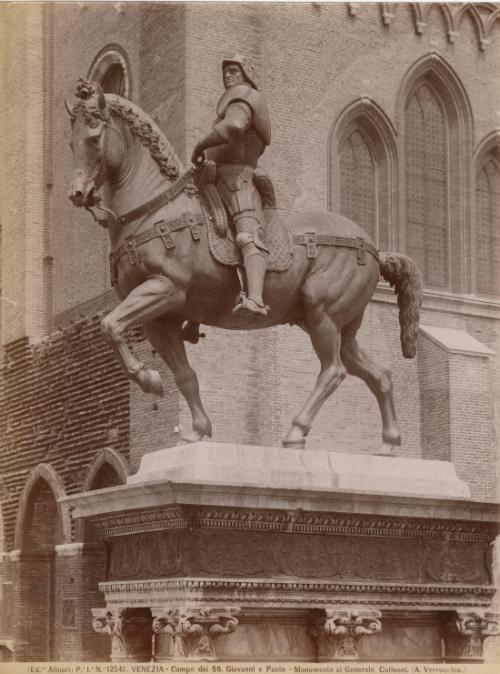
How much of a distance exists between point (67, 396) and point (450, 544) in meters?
15.4

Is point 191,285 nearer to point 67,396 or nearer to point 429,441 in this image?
point 429,441

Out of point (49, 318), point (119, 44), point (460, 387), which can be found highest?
point (119, 44)

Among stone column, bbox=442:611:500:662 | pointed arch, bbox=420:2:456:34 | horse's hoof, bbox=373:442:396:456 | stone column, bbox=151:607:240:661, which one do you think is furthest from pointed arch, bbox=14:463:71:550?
stone column, bbox=151:607:240:661

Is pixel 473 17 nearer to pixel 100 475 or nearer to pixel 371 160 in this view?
pixel 371 160

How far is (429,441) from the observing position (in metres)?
22.5

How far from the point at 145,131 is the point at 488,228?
15535 mm

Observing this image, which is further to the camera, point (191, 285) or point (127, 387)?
point (127, 387)

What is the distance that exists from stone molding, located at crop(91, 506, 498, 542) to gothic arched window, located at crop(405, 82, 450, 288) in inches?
544

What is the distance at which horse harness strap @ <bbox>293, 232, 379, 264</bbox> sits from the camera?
34.0 ft

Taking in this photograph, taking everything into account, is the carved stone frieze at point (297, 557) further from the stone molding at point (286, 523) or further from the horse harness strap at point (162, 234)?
the horse harness strap at point (162, 234)

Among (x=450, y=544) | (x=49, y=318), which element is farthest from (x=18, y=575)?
(x=450, y=544)

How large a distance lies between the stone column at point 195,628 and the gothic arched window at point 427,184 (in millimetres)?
15231

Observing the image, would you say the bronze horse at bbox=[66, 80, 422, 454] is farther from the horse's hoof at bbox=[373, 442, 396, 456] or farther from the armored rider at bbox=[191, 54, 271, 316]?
the armored rider at bbox=[191, 54, 271, 316]

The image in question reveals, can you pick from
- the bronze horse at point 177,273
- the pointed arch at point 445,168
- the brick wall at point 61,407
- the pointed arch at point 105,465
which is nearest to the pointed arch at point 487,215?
the pointed arch at point 445,168
